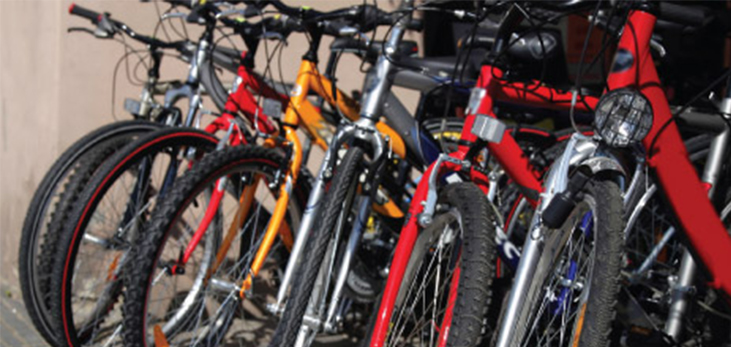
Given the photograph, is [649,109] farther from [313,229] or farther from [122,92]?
[122,92]

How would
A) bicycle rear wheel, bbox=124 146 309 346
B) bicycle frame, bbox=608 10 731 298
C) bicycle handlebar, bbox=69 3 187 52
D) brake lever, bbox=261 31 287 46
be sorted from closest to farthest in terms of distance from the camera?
1. bicycle frame, bbox=608 10 731 298
2. bicycle rear wheel, bbox=124 146 309 346
3. brake lever, bbox=261 31 287 46
4. bicycle handlebar, bbox=69 3 187 52

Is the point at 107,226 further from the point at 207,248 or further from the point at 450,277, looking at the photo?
the point at 450,277

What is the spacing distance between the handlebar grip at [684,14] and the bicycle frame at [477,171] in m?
0.38

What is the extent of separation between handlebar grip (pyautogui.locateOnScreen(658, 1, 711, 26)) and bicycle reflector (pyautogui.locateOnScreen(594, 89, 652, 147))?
1.64ft

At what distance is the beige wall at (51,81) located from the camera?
15.6 ft

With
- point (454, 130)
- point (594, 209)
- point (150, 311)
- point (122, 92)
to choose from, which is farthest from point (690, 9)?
point (122, 92)

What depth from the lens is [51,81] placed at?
477cm

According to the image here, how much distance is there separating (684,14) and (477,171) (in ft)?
2.76

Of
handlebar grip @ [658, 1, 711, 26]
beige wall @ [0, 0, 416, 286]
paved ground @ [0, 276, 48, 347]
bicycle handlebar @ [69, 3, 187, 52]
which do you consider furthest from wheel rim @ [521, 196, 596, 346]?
paved ground @ [0, 276, 48, 347]

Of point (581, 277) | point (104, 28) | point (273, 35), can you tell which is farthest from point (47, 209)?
point (581, 277)

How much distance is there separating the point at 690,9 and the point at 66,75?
9.39 ft

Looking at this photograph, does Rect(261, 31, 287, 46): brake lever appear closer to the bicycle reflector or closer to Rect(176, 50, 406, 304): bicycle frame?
Rect(176, 50, 406, 304): bicycle frame

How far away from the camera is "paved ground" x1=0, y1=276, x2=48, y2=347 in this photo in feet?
14.5

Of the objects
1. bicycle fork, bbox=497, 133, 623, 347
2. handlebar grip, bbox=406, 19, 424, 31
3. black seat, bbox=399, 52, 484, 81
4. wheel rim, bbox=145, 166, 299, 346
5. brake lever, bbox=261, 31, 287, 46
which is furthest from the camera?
black seat, bbox=399, 52, 484, 81
